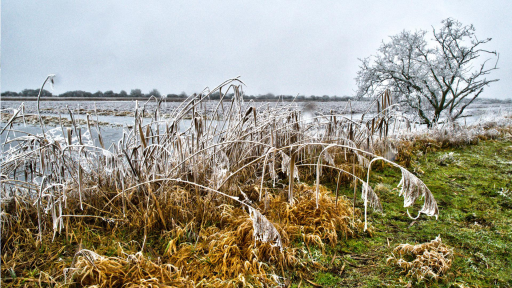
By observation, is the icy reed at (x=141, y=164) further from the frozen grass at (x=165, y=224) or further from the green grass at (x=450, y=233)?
the green grass at (x=450, y=233)

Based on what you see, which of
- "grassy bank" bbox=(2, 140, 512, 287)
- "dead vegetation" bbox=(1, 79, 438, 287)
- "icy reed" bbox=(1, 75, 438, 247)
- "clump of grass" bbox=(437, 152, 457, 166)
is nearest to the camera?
"dead vegetation" bbox=(1, 79, 438, 287)

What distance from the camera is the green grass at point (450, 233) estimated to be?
62.5 inches

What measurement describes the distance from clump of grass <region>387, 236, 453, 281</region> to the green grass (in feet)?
0.13

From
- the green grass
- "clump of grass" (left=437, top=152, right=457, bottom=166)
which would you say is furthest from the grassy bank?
"clump of grass" (left=437, top=152, right=457, bottom=166)

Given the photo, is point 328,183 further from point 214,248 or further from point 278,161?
point 214,248

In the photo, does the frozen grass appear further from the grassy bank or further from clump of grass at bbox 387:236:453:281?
clump of grass at bbox 387:236:453:281

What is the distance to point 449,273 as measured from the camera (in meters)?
1.57

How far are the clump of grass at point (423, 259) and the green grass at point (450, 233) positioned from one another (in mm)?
39

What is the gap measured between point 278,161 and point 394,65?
8273mm

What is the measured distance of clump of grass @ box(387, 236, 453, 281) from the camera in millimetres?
1567

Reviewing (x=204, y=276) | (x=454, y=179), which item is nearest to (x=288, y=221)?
(x=204, y=276)

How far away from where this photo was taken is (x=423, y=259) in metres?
1.63

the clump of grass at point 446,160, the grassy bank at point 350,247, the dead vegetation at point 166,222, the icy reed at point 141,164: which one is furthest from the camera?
the clump of grass at point 446,160

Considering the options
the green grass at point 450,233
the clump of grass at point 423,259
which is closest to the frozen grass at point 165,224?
the green grass at point 450,233
